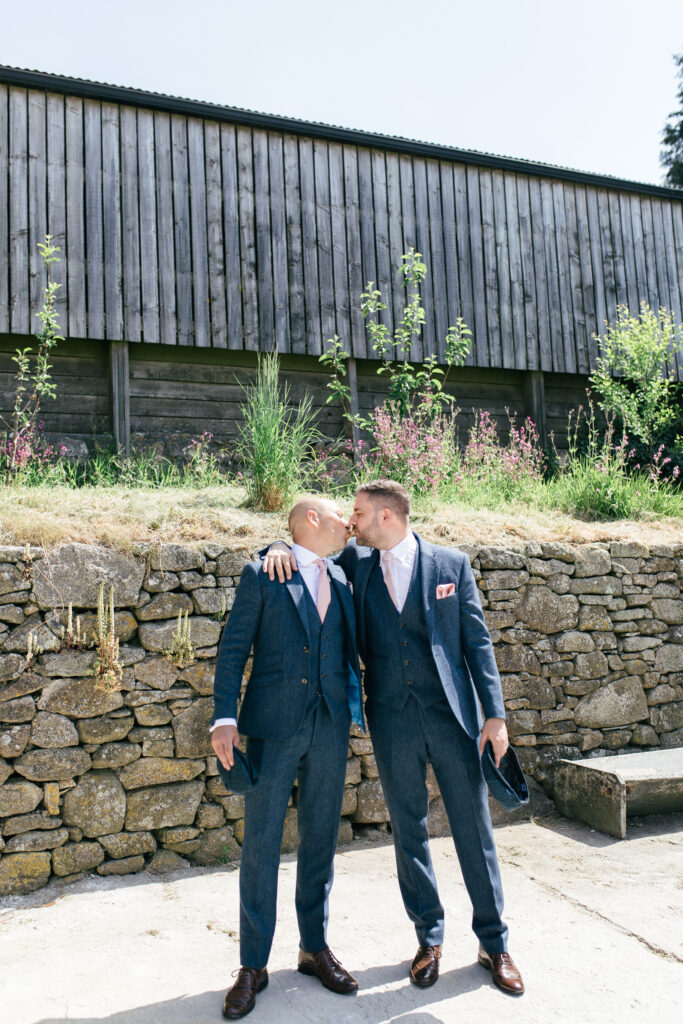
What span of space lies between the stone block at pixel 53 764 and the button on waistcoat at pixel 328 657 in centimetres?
173

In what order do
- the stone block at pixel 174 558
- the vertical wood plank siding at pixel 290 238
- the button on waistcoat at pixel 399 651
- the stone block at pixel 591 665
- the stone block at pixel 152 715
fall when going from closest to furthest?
the button on waistcoat at pixel 399 651, the stone block at pixel 152 715, the stone block at pixel 174 558, the stone block at pixel 591 665, the vertical wood plank siding at pixel 290 238

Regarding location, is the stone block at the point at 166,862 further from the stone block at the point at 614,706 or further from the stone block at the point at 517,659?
the stone block at the point at 614,706

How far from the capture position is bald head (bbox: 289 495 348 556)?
326 cm

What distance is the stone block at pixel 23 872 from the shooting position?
385 cm

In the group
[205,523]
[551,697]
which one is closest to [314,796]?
[205,523]

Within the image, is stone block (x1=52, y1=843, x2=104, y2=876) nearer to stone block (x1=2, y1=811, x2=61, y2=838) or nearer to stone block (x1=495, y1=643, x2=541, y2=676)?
stone block (x1=2, y1=811, x2=61, y2=838)

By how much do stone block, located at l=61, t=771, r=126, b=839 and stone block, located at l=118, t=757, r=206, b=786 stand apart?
0.04m

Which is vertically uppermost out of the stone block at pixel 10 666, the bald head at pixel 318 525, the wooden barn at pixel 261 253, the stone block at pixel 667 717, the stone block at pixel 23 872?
the wooden barn at pixel 261 253

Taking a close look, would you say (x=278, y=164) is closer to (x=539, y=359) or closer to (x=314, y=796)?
(x=539, y=359)

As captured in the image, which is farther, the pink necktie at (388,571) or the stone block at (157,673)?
the stone block at (157,673)

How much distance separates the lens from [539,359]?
9.45m

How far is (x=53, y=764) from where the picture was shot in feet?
13.1

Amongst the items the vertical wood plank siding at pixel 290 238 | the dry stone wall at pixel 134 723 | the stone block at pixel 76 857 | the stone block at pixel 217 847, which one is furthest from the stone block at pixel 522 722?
the vertical wood plank siding at pixel 290 238

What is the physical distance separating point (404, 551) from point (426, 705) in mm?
645
